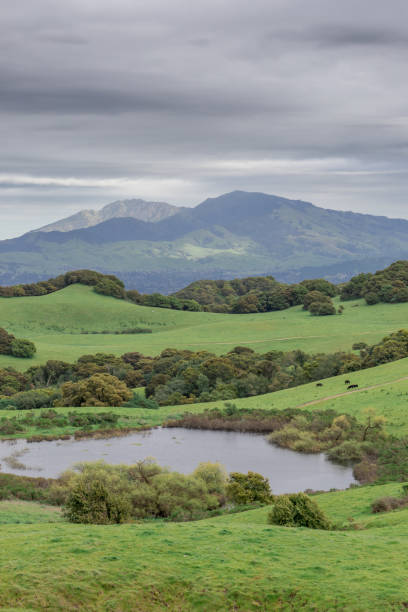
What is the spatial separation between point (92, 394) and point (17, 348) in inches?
1612

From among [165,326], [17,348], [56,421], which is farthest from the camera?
[165,326]

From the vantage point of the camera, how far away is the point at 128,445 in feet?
162

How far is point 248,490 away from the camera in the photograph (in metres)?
34.2

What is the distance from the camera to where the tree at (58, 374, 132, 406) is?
64125mm

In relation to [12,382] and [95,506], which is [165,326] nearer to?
[12,382]

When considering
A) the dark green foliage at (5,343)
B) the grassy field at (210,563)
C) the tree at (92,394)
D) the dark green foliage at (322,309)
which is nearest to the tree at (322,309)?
the dark green foliage at (322,309)

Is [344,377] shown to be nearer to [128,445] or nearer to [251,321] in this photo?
[128,445]

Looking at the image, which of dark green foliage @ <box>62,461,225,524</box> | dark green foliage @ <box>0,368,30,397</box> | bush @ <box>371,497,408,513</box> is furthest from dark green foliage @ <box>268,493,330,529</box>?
dark green foliage @ <box>0,368,30,397</box>

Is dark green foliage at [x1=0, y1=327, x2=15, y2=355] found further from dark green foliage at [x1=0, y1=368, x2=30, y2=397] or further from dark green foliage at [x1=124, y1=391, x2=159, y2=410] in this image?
dark green foliage at [x1=124, y1=391, x2=159, y2=410]

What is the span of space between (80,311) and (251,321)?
48.1 m

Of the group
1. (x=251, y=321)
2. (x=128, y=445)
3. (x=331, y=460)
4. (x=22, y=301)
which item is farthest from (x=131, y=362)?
(x=22, y=301)

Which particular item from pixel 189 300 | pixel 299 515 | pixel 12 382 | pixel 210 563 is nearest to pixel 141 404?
pixel 12 382

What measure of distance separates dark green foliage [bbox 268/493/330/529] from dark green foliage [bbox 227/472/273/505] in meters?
8.07

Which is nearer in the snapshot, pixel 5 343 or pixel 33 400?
pixel 33 400
